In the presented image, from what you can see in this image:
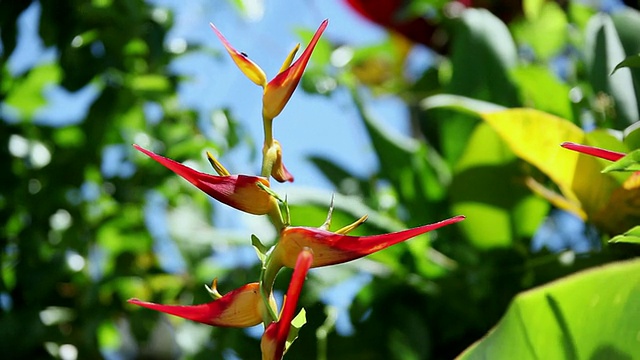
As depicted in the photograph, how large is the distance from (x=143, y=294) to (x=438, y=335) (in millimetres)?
335

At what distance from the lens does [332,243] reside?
220 mm

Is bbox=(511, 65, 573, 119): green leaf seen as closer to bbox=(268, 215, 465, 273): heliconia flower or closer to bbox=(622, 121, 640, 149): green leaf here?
bbox=(622, 121, 640, 149): green leaf

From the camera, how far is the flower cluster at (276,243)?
0.71 feet

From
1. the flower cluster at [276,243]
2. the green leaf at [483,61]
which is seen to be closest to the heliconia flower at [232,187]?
the flower cluster at [276,243]

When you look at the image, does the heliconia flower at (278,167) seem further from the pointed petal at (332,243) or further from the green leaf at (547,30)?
the green leaf at (547,30)

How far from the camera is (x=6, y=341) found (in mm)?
589

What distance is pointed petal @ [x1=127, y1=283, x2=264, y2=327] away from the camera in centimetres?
23

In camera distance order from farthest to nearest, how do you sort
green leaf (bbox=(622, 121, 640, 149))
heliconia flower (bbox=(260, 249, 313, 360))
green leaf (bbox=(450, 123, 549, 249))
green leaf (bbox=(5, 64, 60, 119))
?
green leaf (bbox=(5, 64, 60, 119)) → green leaf (bbox=(450, 123, 549, 249)) → green leaf (bbox=(622, 121, 640, 149)) → heliconia flower (bbox=(260, 249, 313, 360))

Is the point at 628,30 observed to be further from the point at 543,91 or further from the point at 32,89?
the point at 32,89

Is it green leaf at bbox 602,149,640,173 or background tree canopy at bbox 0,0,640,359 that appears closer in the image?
green leaf at bbox 602,149,640,173

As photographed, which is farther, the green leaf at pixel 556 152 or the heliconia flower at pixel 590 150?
the green leaf at pixel 556 152

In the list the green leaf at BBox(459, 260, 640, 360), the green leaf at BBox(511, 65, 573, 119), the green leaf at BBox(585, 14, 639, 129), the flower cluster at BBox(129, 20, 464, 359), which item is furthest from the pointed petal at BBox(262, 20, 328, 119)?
the green leaf at BBox(511, 65, 573, 119)

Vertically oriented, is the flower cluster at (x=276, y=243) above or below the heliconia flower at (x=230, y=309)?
above

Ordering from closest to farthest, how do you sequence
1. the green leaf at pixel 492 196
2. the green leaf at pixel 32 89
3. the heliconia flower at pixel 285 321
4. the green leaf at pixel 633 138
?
the heliconia flower at pixel 285 321 → the green leaf at pixel 633 138 → the green leaf at pixel 492 196 → the green leaf at pixel 32 89
